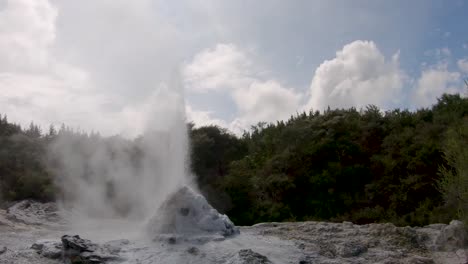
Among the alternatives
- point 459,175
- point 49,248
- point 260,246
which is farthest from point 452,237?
→ point 49,248

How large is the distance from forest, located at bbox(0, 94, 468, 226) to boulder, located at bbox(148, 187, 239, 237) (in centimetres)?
672

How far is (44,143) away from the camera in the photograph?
22.6 m

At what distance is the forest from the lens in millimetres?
16766

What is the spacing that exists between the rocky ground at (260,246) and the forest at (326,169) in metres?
3.86

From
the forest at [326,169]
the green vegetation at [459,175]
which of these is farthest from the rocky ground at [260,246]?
the forest at [326,169]

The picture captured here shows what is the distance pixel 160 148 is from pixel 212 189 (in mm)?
3110

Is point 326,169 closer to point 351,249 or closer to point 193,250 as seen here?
point 351,249

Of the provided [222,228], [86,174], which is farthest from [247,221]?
[222,228]

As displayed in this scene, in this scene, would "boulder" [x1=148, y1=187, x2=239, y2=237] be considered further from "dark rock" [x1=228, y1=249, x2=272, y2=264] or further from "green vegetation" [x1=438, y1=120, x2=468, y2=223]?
"green vegetation" [x1=438, y1=120, x2=468, y2=223]

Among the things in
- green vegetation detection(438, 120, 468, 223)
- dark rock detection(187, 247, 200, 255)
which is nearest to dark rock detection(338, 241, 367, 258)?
green vegetation detection(438, 120, 468, 223)

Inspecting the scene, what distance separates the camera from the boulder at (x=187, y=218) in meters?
10.4

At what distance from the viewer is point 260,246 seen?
985 centimetres

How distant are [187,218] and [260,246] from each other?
1622 millimetres

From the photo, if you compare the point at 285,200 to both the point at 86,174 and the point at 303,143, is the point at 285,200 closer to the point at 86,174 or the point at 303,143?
the point at 303,143
